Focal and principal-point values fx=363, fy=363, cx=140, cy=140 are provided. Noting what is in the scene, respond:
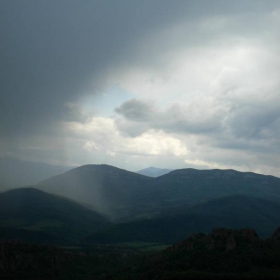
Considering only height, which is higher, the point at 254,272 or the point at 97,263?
the point at 254,272

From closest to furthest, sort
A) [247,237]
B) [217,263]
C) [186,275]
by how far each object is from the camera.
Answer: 1. [186,275]
2. [217,263]
3. [247,237]

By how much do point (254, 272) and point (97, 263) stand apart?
94.9 meters

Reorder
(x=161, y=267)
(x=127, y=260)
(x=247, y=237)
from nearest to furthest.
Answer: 1. (x=161, y=267)
2. (x=247, y=237)
3. (x=127, y=260)

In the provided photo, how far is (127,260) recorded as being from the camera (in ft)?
584

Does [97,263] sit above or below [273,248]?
below

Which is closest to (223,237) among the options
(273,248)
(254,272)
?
(273,248)

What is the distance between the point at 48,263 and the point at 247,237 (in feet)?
265

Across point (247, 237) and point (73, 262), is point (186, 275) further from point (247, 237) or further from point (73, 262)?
point (73, 262)

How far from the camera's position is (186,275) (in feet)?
283

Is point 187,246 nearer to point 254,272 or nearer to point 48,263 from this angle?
point 254,272

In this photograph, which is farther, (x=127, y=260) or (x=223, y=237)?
(x=127, y=260)

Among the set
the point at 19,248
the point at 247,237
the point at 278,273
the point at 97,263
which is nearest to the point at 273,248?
the point at 247,237

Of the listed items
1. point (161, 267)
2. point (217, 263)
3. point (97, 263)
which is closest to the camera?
point (217, 263)

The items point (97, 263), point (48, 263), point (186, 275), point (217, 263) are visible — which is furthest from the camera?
point (97, 263)
